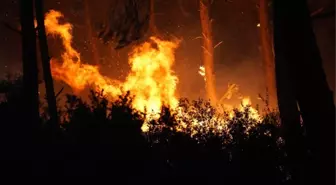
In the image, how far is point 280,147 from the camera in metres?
6.56

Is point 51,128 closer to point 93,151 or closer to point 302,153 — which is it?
point 93,151

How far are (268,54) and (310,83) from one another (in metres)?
14.2

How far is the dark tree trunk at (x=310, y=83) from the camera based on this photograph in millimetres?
4961

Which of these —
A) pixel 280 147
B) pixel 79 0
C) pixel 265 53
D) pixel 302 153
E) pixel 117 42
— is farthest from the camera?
pixel 79 0

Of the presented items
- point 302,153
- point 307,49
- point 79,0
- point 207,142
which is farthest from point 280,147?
point 79,0

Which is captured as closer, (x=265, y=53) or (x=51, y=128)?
(x=51, y=128)

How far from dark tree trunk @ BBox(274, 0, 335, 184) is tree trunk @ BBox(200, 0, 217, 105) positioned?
15.4m

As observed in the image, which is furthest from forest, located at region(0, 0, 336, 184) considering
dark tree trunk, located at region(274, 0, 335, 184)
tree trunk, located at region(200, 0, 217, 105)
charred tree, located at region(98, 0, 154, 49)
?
charred tree, located at region(98, 0, 154, 49)

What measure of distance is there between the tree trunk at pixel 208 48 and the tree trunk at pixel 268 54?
2.59 metres

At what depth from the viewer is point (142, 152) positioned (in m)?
5.96

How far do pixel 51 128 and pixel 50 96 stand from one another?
4.25 metres

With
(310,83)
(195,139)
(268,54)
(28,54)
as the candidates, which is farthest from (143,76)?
(310,83)

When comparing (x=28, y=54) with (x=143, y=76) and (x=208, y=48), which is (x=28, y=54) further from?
(x=208, y=48)

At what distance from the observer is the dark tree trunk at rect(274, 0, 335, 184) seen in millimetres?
4961
